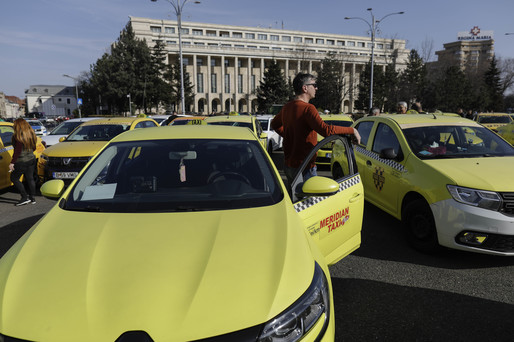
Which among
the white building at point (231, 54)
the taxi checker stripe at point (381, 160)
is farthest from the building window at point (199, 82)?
the taxi checker stripe at point (381, 160)

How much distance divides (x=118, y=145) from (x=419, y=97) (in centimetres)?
5827

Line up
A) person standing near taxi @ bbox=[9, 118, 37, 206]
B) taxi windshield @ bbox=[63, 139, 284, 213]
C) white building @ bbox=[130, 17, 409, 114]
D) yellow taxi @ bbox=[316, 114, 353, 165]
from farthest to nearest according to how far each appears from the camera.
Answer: white building @ bbox=[130, 17, 409, 114] < yellow taxi @ bbox=[316, 114, 353, 165] < person standing near taxi @ bbox=[9, 118, 37, 206] < taxi windshield @ bbox=[63, 139, 284, 213]

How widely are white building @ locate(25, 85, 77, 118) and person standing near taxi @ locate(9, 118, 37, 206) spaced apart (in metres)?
137

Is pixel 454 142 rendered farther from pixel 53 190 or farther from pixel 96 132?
pixel 96 132

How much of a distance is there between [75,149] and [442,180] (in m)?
7.13

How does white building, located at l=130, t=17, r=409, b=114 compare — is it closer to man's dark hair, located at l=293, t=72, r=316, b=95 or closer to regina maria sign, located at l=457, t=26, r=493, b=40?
regina maria sign, located at l=457, t=26, r=493, b=40

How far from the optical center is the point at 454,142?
4.91 m

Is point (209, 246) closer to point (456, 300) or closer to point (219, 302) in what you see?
point (219, 302)

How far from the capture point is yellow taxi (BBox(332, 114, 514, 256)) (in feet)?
11.7

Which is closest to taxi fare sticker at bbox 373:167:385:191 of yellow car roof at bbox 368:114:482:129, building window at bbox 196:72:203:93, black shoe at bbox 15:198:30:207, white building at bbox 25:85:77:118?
yellow car roof at bbox 368:114:482:129

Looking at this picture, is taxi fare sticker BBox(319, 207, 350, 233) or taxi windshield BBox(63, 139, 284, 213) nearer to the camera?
taxi windshield BBox(63, 139, 284, 213)

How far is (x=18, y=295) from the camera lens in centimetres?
159

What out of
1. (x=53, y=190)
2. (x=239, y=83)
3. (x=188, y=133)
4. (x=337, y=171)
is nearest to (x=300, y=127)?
(x=188, y=133)

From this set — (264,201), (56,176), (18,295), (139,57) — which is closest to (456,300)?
(264,201)
